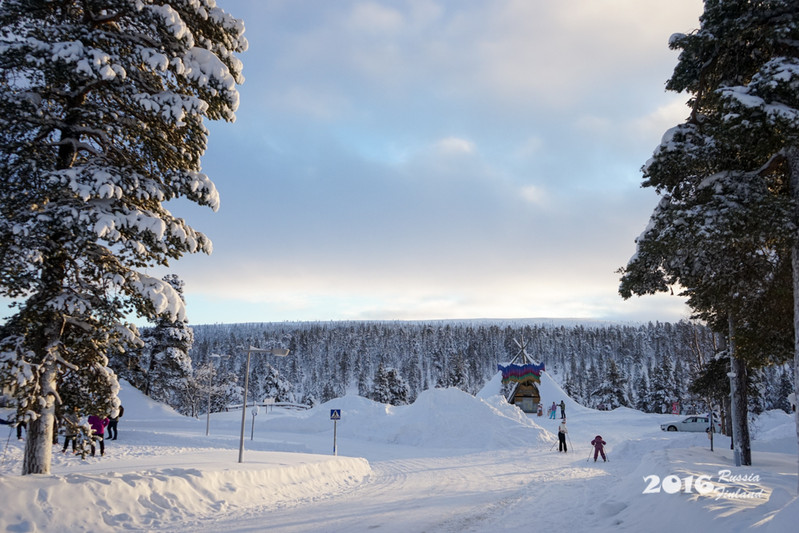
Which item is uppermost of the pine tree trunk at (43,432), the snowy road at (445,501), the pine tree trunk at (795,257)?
the pine tree trunk at (795,257)

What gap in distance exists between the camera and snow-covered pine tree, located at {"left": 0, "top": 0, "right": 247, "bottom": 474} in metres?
7.88

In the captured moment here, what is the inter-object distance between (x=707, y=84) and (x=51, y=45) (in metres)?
14.1

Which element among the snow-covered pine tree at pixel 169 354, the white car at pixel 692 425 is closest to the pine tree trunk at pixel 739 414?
the white car at pixel 692 425

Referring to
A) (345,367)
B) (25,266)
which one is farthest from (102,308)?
(345,367)

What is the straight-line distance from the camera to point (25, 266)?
7902 mm

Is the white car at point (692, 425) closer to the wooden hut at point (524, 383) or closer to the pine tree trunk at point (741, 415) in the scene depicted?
the wooden hut at point (524, 383)

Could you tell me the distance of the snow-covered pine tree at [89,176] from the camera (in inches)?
Answer: 310

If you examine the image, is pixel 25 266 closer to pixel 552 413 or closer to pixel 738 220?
pixel 738 220

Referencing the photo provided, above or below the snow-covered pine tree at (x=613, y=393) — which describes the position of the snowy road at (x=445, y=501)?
above

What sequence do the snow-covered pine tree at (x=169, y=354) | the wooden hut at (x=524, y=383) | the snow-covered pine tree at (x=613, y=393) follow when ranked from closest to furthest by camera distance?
the snow-covered pine tree at (x=169, y=354)
the wooden hut at (x=524, y=383)
the snow-covered pine tree at (x=613, y=393)

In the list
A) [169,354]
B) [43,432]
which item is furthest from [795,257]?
[169,354]

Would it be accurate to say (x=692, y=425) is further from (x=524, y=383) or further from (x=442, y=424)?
(x=442, y=424)

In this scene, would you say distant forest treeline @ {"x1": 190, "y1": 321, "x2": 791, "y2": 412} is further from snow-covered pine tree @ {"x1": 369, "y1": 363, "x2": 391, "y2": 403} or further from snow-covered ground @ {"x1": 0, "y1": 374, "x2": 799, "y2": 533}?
snow-covered ground @ {"x1": 0, "y1": 374, "x2": 799, "y2": 533}

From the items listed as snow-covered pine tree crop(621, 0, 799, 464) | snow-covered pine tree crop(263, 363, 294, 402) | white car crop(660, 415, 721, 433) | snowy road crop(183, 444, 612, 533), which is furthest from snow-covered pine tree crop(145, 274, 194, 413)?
white car crop(660, 415, 721, 433)
